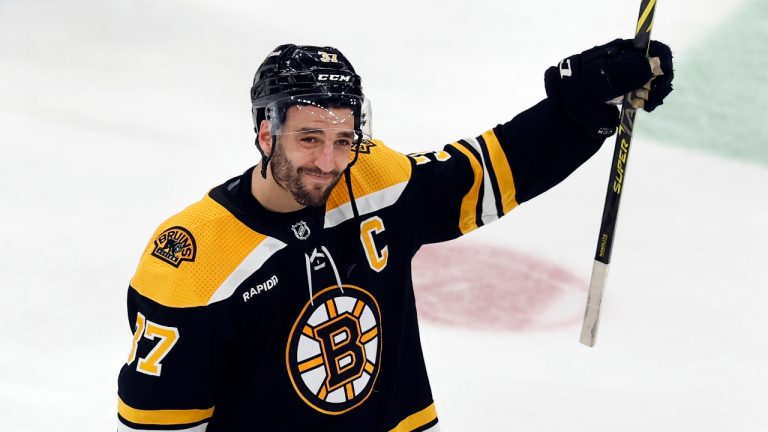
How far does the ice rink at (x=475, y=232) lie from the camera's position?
10.4 ft

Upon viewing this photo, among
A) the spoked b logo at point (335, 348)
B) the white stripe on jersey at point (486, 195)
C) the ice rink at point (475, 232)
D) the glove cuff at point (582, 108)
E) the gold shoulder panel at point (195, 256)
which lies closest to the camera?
the gold shoulder panel at point (195, 256)

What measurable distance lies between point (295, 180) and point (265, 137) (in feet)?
0.40

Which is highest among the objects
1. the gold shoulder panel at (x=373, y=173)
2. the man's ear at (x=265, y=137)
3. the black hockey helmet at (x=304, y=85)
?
the black hockey helmet at (x=304, y=85)

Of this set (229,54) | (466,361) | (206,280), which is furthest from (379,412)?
(229,54)

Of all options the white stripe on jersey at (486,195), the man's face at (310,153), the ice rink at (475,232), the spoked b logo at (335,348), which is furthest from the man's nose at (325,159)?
the ice rink at (475,232)

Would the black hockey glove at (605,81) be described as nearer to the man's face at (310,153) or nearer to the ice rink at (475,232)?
the man's face at (310,153)

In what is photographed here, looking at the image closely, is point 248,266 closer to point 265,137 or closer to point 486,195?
point 265,137

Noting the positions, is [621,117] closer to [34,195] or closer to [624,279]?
[624,279]

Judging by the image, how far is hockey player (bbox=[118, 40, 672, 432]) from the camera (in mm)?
1801

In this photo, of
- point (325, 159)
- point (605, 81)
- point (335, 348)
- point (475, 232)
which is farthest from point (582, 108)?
point (475, 232)

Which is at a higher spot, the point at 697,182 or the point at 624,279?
the point at 697,182

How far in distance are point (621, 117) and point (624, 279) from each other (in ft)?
5.65

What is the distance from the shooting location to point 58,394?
3.13 meters

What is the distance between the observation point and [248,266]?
1820 millimetres
